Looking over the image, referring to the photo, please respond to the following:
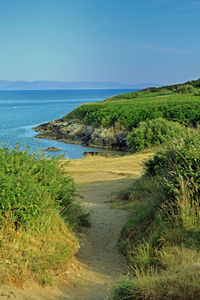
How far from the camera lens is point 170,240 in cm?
636

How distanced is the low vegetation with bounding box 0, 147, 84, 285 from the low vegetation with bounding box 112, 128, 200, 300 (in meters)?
1.24

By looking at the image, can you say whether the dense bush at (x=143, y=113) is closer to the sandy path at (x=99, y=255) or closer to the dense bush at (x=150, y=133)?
the dense bush at (x=150, y=133)

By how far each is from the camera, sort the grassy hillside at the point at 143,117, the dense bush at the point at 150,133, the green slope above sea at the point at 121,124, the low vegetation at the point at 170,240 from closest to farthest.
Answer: the low vegetation at the point at 170,240
the dense bush at the point at 150,133
the grassy hillside at the point at 143,117
the green slope above sea at the point at 121,124

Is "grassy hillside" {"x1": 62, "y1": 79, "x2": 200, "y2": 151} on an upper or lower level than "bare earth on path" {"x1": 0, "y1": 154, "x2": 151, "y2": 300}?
upper

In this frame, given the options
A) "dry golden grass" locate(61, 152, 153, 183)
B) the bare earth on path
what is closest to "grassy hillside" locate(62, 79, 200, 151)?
"dry golden grass" locate(61, 152, 153, 183)

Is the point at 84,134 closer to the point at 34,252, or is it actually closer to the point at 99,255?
the point at 99,255

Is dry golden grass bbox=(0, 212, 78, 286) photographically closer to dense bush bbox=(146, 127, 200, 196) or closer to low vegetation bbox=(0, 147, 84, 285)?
low vegetation bbox=(0, 147, 84, 285)

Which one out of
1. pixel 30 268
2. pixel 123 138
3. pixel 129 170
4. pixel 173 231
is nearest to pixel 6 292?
pixel 30 268

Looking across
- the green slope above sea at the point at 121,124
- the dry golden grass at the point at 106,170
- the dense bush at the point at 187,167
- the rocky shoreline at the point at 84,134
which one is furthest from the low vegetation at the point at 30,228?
the rocky shoreline at the point at 84,134

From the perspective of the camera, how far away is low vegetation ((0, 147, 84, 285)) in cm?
571

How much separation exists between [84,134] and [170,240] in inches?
1471

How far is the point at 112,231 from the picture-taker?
8.70m

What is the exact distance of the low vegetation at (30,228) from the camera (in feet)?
18.7

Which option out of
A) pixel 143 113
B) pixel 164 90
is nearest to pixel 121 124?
pixel 143 113
